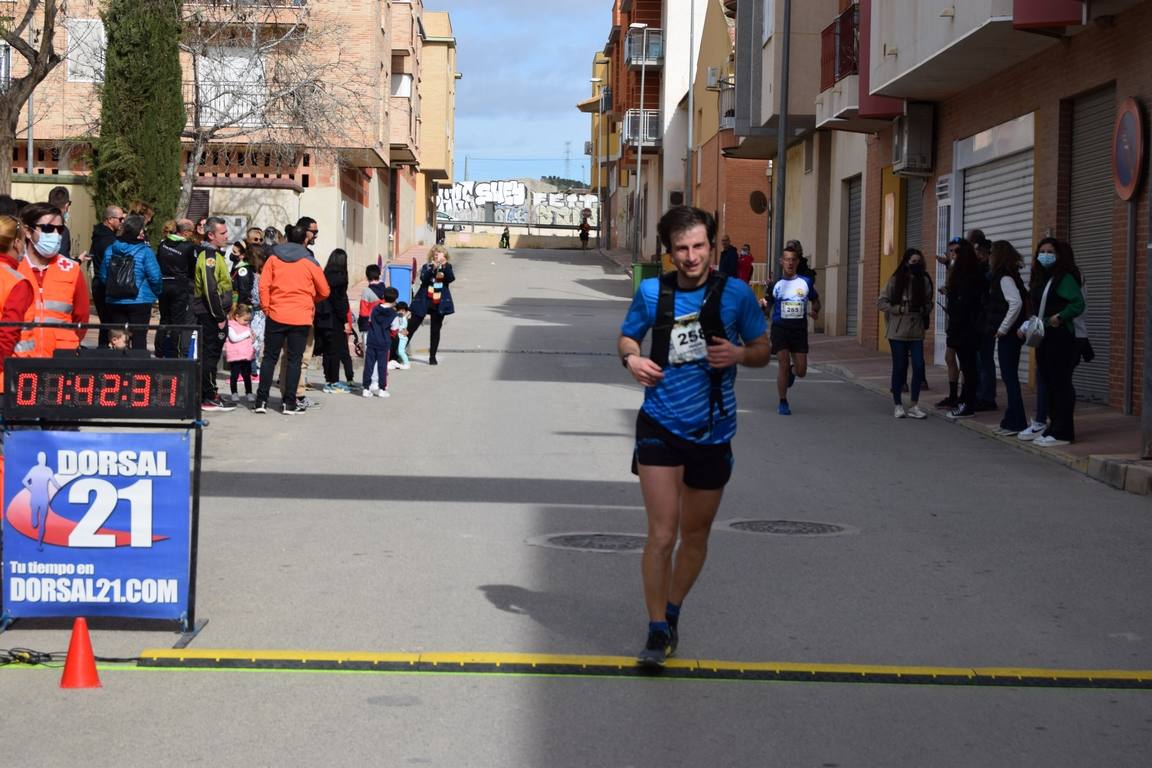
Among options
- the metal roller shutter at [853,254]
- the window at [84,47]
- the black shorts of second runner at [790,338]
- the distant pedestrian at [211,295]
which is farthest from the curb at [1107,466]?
the window at [84,47]

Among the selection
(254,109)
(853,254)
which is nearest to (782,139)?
(853,254)

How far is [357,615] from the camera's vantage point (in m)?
7.36

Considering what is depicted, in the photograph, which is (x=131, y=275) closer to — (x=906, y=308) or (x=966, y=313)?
(x=906, y=308)

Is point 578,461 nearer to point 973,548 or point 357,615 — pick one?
point 973,548

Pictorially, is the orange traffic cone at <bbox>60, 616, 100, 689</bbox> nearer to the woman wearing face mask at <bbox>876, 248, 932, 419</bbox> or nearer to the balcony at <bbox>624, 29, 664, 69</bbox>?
the woman wearing face mask at <bbox>876, 248, 932, 419</bbox>

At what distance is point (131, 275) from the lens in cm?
1511

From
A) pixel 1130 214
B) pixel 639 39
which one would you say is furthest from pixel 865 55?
pixel 639 39

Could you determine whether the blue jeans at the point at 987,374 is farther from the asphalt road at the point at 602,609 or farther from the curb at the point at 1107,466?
the asphalt road at the point at 602,609

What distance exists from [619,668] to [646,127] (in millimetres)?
67165

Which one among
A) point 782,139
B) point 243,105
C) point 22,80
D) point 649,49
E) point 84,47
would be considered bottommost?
point 22,80

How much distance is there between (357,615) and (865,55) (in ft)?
66.7

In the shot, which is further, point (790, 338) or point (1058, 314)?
point (790, 338)

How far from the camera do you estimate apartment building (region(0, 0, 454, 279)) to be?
120ft

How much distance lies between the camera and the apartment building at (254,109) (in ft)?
120
